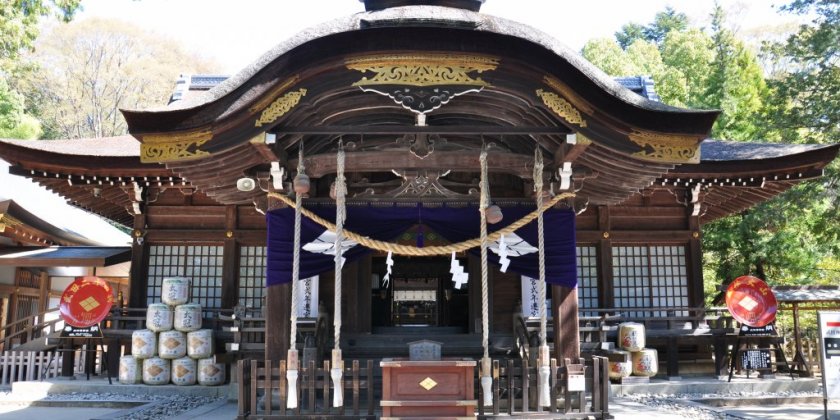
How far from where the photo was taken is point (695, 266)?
12086 mm

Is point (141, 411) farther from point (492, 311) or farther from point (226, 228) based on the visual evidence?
point (492, 311)

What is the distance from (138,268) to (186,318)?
6.11ft

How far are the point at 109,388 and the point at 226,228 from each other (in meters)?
3.30

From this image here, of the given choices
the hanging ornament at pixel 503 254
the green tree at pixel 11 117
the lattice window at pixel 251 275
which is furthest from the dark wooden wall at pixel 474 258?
the green tree at pixel 11 117

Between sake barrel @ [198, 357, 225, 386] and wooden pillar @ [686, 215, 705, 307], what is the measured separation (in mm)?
8711

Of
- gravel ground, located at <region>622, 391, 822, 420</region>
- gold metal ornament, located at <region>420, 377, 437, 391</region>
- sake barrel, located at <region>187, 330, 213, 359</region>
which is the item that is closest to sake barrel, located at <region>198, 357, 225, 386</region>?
sake barrel, located at <region>187, 330, 213, 359</region>

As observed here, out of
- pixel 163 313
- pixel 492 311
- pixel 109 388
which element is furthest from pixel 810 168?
pixel 109 388

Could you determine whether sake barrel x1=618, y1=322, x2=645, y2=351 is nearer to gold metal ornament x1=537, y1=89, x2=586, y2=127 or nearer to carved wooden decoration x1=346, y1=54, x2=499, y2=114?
gold metal ornament x1=537, y1=89, x2=586, y2=127

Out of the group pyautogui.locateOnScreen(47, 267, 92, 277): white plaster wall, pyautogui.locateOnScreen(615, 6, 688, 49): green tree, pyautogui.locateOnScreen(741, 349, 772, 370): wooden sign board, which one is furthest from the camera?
pyautogui.locateOnScreen(615, 6, 688, 49): green tree

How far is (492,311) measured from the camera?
11.5 m

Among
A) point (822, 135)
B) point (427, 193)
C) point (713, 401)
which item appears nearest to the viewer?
point (427, 193)

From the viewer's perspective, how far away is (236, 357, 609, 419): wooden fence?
6922 millimetres

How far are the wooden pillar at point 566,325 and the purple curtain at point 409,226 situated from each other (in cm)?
16

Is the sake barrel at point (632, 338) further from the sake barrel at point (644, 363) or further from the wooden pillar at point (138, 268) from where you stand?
the wooden pillar at point (138, 268)
